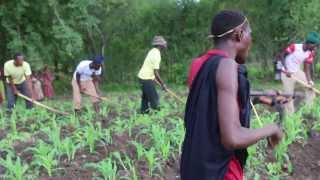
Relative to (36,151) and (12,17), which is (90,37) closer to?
(12,17)

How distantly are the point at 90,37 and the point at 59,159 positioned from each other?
17.2 metres

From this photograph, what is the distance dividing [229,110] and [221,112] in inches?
1.5

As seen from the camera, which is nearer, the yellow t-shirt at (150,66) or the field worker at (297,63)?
the field worker at (297,63)

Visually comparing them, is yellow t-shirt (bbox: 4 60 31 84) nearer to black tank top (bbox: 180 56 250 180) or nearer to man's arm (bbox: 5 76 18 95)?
man's arm (bbox: 5 76 18 95)

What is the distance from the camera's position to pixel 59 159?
6.23 meters

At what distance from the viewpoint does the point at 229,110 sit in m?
2.92

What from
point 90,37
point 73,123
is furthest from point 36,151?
point 90,37

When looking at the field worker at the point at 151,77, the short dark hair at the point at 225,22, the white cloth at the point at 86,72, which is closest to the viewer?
the short dark hair at the point at 225,22

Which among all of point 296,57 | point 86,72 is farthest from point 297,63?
point 86,72

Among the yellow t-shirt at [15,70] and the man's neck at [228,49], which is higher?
the man's neck at [228,49]

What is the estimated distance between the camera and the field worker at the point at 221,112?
2.93m

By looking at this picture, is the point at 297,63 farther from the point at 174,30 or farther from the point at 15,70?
the point at 174,30

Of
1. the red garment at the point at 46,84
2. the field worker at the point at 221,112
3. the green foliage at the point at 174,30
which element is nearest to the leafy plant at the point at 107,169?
the field worker at the point at 221,112

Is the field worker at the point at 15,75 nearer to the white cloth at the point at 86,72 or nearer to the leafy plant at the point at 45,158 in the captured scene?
the white cloth at the point at 86,72
